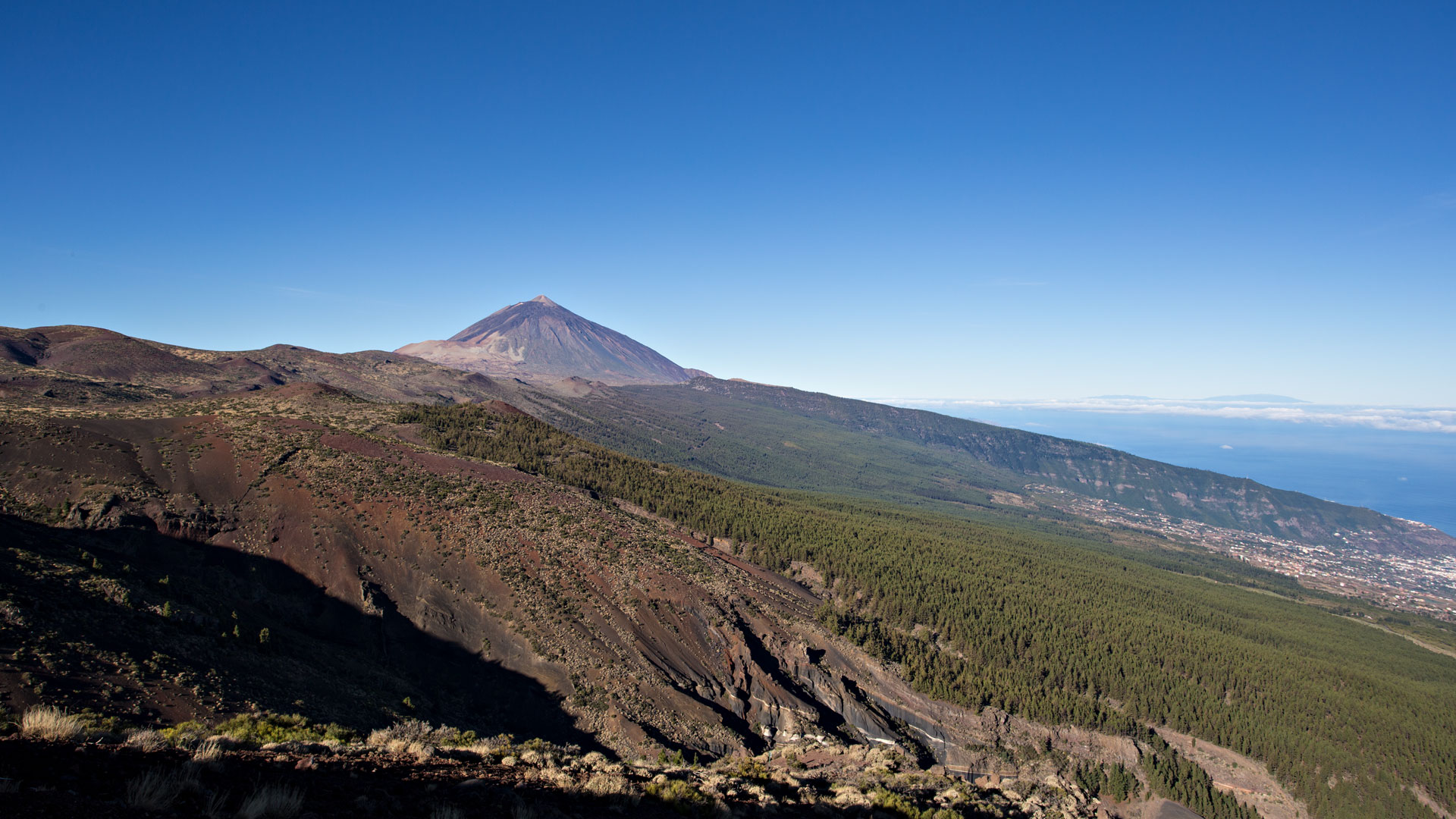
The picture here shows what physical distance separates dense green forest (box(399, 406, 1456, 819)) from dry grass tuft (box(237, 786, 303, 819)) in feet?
163

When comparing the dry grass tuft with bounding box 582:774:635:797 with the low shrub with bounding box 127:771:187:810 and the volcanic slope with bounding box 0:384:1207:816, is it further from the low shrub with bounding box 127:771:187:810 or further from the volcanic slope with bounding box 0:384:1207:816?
the volcanic slope with bounding box 0:384:1207:816

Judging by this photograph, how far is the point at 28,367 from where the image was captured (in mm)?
86500

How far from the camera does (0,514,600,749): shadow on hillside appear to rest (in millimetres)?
19844

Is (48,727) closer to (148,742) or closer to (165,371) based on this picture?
(148,742)

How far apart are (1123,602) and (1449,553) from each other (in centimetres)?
23207

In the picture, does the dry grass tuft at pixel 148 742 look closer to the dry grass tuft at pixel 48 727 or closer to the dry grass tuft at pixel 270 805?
the dry grass tuft at pixel 48 727

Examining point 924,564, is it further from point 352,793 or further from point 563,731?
point 352,793

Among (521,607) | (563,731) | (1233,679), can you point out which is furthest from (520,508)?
Answer: (1233,679)

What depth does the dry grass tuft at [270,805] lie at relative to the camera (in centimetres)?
866

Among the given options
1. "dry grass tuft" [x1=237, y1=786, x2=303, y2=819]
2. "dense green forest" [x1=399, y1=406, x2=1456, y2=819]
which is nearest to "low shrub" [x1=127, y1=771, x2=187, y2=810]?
"dry grass tuft" [x1=237, y1=786, x2=303, y2=819]

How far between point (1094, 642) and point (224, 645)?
72.5 metres

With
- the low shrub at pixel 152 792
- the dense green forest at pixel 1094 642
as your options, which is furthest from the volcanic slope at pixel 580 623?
the low shrub at pixel 152 792

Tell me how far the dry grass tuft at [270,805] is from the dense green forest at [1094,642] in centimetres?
4983

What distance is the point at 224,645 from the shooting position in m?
26.4
